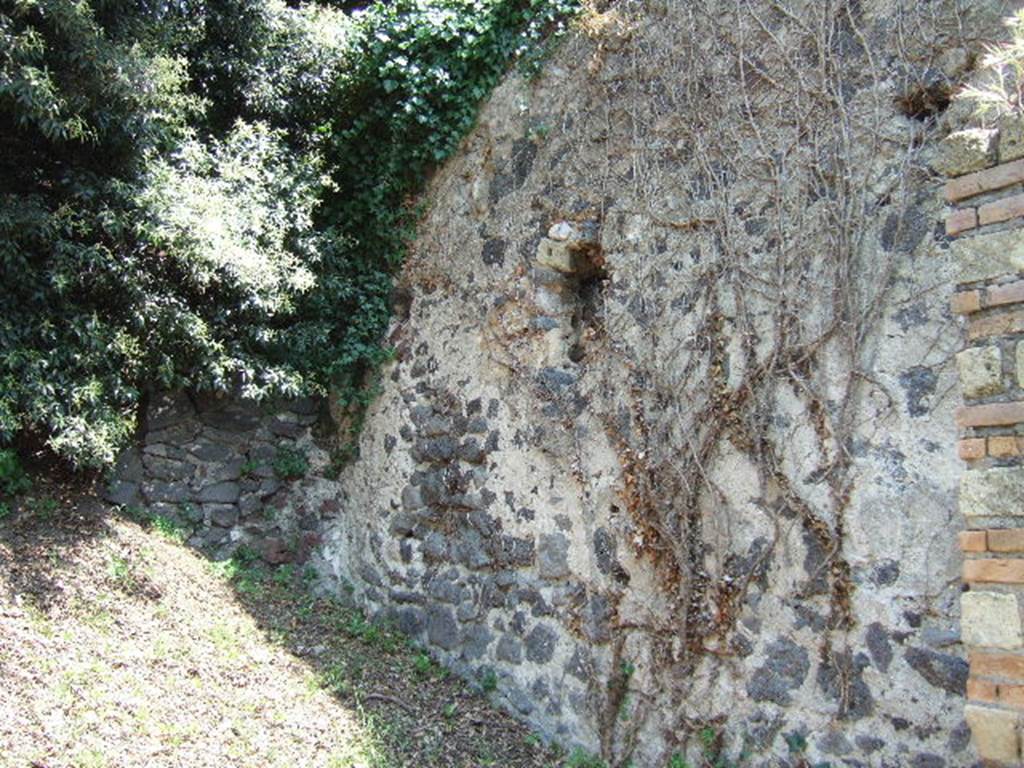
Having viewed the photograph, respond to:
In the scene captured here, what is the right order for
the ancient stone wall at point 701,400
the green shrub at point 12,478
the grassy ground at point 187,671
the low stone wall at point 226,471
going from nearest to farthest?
the ancient stone wall at point 701,400 → the grassy ground at point 187,671 → the green shrub at point 12,478 → the low stone wall at point 226,471

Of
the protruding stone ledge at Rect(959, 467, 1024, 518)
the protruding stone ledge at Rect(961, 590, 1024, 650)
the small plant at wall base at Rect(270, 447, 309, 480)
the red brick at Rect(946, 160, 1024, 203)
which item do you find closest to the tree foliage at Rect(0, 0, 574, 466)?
the small plant at wall base at Rect(270, 447, 309, 480)

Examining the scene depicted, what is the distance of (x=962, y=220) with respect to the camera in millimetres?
2789

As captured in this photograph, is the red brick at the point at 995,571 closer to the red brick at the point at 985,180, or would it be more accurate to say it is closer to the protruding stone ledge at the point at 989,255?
the protruding stone ledge at the point at 989,255

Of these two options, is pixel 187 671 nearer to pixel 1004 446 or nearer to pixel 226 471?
pixel 226 471

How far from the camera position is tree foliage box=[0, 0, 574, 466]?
16.5 ft

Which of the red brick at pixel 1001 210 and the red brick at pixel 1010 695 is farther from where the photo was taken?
the red brick at pixel 1001 210

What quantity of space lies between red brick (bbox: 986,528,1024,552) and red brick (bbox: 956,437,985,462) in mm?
212

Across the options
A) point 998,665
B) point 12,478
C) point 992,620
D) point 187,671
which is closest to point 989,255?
point 992,620

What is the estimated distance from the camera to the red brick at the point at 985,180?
2.68m

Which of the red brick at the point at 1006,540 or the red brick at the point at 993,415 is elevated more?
the red brick at the point at 993,415

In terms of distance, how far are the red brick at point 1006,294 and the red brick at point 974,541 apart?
2.15ft

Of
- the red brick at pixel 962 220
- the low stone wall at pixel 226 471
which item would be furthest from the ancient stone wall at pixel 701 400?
the low stone wall at pixel 226 471

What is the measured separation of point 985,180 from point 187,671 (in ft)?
12.9

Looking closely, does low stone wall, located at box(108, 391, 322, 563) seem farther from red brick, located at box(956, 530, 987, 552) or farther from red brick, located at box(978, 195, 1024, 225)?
red brick, located at box(978, 195, 1024, 225)
